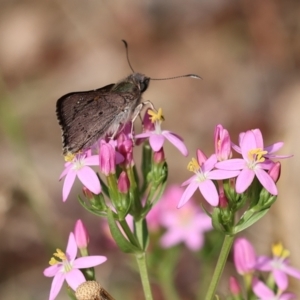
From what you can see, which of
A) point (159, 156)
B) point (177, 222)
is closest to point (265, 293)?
point (159, 156)

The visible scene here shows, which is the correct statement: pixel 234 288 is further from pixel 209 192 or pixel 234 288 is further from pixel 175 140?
pixel 175 140

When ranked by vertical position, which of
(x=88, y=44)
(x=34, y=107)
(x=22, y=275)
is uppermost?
(x=88, y=44)

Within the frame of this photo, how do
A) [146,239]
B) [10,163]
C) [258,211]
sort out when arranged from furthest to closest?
[10,163]
[146,239]
[258,211]

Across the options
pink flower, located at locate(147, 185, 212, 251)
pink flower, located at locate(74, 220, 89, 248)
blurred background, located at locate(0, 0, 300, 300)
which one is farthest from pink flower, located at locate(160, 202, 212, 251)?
pink flower, located at locate(74, 220, 89, 248)

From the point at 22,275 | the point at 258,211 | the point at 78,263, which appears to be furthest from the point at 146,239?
the point at 22,275

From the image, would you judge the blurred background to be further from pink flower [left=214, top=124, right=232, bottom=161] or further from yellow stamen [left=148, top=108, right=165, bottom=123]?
pink flower [left=214, top=124, right=232, bottom=161]

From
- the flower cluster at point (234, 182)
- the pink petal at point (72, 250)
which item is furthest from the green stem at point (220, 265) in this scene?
the pink petal at point (72, 250)

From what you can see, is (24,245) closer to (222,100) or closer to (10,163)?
(10,163)

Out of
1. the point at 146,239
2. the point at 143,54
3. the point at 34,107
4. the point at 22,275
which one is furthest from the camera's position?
the point at 143,54
